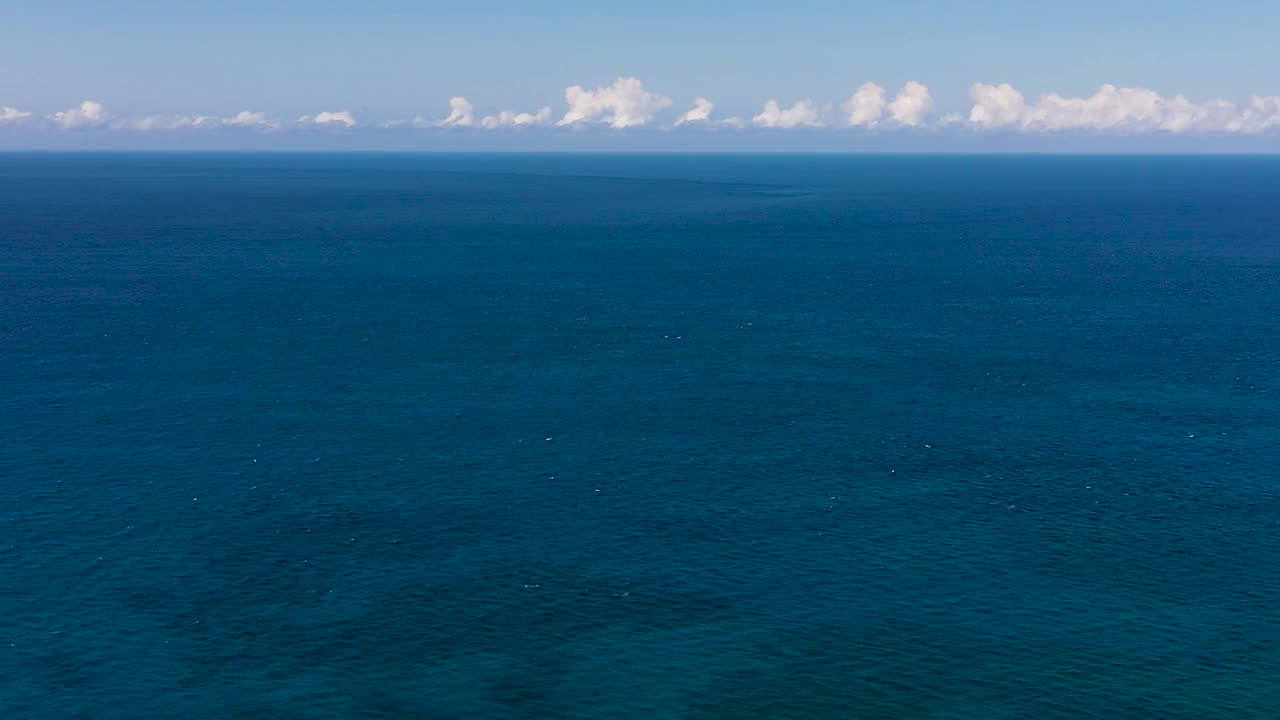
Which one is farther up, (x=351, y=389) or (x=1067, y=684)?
(x=351, y=389)

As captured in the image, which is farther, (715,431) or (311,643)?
(715,431)

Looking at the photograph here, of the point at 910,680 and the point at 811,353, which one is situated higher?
the point at 811,353

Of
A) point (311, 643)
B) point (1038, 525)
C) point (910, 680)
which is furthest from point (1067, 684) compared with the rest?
point (311, 643)

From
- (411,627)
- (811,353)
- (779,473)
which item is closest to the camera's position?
(411,627)

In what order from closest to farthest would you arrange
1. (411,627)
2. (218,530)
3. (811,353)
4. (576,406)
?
(411,627) < (218,530) < (576,406) < (811,353)

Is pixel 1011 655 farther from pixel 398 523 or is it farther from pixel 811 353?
pixel 811 353

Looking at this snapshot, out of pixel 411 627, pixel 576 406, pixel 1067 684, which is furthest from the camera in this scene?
pixel 576 406

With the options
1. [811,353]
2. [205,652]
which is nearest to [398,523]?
[205,652]

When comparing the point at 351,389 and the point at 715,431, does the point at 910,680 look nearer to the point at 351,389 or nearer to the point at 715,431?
the point at 715,431

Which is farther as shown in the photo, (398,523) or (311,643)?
(398,523)
